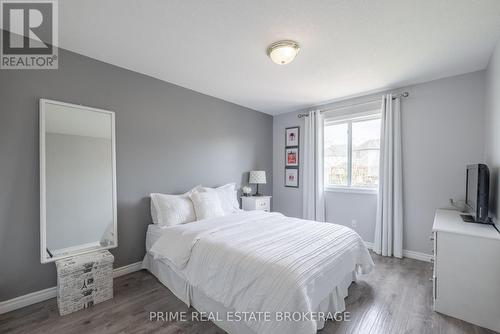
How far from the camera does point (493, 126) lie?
2305 millimetres

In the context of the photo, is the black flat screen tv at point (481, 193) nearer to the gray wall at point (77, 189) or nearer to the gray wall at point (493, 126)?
the gray wall at point (493, 126)

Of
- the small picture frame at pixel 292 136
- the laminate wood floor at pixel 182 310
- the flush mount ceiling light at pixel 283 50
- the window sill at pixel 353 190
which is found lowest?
the laminate wood floor at pixel 182 310

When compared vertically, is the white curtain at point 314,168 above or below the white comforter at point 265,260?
above

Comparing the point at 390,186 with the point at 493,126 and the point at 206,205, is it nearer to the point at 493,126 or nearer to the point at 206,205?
the point at 493,126

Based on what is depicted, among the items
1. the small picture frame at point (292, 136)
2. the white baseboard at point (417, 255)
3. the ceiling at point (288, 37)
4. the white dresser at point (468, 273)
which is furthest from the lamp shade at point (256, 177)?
the white dresser at point (468, 273)

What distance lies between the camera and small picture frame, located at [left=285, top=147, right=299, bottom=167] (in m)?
4.66

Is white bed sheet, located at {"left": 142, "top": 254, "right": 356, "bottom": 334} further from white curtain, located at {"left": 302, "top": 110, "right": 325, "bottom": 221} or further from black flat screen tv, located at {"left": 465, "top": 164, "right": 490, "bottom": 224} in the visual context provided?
white curtain, located at {"left": 302, "top": 110, "right": 325, "bottom": 221}

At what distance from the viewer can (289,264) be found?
5.29ft

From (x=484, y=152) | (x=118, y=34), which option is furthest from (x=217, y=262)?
(x=484, y=152)

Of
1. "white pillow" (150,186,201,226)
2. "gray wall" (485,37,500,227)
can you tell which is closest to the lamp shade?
"white pillow" (150,186,201,226)

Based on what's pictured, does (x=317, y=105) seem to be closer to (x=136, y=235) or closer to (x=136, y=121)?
(x=136, y=121)

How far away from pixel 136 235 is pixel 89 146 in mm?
1224

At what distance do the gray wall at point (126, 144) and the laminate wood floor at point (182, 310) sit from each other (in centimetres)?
40

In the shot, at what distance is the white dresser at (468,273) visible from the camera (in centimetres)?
184
